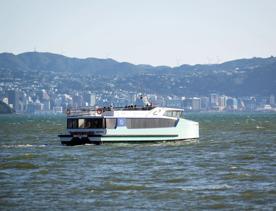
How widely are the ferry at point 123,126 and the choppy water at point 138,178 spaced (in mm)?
1323

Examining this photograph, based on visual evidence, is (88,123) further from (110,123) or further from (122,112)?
(122,112)

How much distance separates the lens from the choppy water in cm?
4188

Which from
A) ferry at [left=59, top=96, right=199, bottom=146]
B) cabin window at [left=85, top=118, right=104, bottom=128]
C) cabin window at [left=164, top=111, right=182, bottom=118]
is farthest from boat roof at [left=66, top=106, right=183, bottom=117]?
cabin window at [left=85, top=118, right=104, bottom=128]

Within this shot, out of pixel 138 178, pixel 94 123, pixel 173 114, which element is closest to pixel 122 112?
pixel 94 123

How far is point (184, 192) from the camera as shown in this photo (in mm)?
45094

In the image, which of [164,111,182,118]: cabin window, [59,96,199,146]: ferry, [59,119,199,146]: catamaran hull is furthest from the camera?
[164,111,182,118]: cabin window

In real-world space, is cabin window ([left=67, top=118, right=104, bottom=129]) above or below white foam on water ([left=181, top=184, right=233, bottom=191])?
above

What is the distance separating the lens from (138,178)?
51.8 metres

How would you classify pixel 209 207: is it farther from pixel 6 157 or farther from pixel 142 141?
pixel 142 141

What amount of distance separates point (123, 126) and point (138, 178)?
29284 mm

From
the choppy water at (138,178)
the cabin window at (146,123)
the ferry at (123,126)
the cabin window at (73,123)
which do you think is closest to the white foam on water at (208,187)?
the choppy water at (138,178)

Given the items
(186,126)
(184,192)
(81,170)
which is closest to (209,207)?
(184,192)

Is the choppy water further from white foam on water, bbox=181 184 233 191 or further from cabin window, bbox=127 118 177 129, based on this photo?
cabin window, bbox=127 118 177 129

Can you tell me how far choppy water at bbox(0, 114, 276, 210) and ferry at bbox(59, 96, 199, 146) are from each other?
4.34ft
